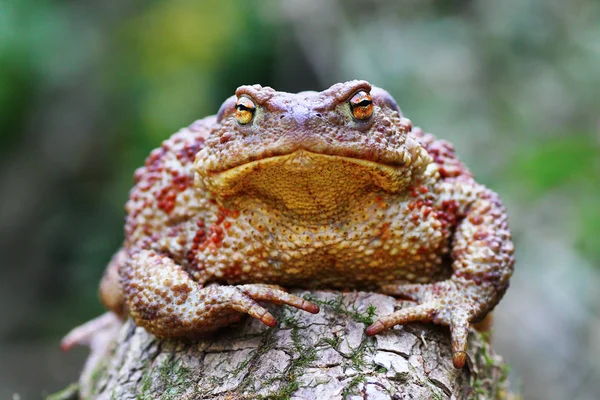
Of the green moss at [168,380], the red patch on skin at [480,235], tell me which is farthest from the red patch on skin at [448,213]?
the green moss at [168,380]

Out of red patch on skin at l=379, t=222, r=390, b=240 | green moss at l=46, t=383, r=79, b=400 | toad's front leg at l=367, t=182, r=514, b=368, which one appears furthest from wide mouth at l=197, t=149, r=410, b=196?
green moss at l=46, t=383, r=79, b=400

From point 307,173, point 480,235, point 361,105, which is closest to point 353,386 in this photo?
point 307,173

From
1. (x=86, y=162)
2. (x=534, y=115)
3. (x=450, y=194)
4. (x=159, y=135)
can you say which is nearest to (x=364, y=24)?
(x=534, y=115)

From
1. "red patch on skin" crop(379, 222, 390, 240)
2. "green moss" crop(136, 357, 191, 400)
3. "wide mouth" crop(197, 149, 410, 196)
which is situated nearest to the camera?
"wide mouth" crop(197, 149, 410, 196)

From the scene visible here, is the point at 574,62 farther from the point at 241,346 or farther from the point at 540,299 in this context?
the point at 241,346

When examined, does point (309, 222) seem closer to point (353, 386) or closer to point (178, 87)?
point (353, 386)

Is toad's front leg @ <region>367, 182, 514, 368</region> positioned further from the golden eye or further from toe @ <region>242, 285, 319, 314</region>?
the golden eye
